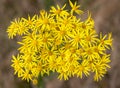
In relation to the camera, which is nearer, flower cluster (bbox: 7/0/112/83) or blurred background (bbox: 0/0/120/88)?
flower cluster (bbox: 7/0/112/83)

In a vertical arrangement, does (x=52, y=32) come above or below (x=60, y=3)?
below

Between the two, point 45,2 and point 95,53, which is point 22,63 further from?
point 45,2

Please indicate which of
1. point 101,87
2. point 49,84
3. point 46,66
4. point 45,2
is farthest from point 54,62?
point 45,2

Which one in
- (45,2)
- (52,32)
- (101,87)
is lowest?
(101,87)

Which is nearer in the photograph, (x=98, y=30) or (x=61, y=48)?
(x=61, y=48)

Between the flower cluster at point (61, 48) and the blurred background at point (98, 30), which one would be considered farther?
the blurred background at point (98, 30)

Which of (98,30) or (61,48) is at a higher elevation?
(98,30)

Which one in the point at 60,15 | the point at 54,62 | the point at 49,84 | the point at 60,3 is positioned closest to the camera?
the point at 54,62

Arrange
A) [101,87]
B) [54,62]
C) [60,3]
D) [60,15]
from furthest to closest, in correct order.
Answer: [60,3] → [101,87] → [60,15] → [54,62]

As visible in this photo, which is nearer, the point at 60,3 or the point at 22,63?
the point at 22,63

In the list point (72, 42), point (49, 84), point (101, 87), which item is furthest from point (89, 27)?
point (49, 84)
